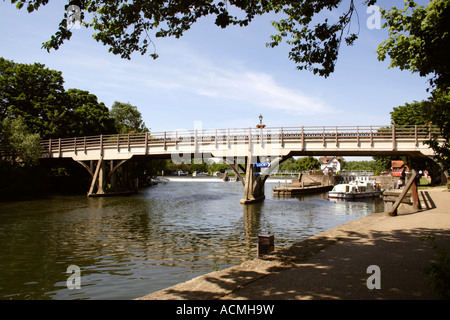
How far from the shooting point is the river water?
8.21m

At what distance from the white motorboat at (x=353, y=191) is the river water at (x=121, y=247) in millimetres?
18328

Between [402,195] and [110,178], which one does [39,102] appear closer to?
[110,178]

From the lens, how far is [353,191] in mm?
40906

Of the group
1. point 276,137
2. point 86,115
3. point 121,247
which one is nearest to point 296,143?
point 276,137

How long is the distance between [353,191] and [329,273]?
37.4 metres

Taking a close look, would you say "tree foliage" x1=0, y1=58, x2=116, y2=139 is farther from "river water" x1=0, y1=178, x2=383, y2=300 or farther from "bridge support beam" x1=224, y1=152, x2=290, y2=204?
"bridge support beam" x1=224, y1=152, x2=290, y2=204

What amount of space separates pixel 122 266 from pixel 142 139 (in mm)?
27485

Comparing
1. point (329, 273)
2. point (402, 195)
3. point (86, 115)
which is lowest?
point (329, 273)

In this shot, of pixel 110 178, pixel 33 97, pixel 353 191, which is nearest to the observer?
pixel 110 178
